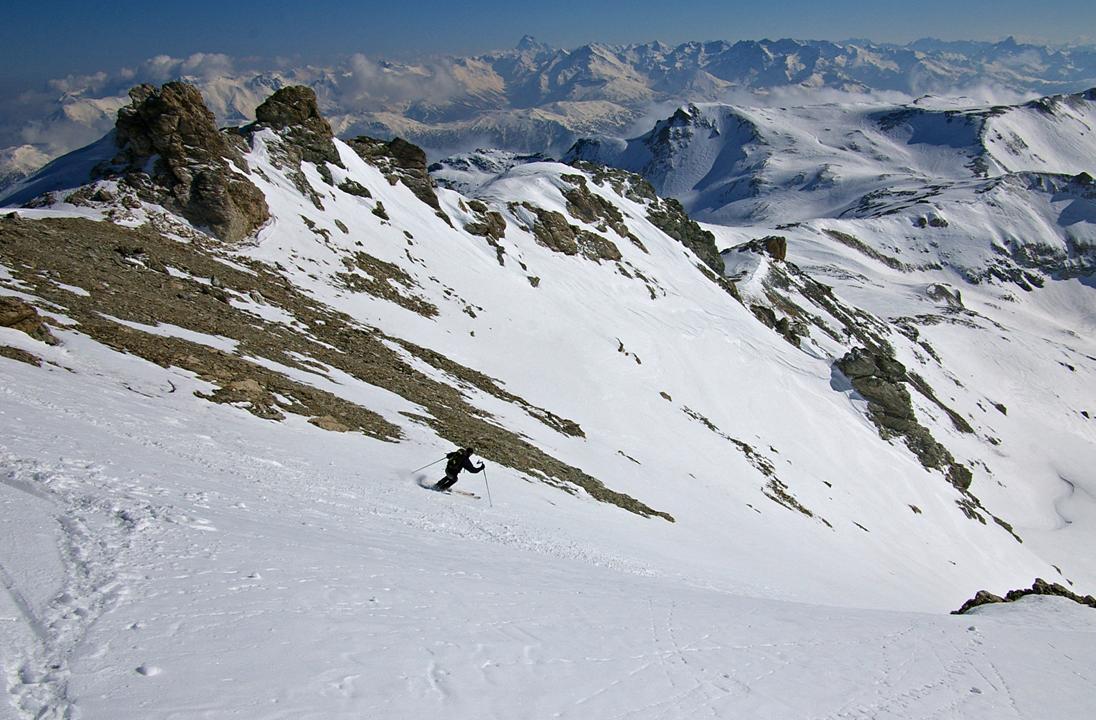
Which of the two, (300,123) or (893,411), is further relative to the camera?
(893,411)

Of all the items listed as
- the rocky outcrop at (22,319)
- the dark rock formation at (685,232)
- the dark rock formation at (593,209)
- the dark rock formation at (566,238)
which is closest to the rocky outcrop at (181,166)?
the rocky outcrop at (22,319)

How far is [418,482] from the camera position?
14.2 meters

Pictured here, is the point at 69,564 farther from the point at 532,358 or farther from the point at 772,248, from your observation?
the point at 772,248

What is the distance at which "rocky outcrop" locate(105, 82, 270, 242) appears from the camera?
2691cm

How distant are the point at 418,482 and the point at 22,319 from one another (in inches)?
350

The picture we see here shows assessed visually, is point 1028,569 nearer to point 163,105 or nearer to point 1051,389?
point 163,105

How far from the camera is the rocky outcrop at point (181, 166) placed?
2691 cm

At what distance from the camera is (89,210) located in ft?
78.9

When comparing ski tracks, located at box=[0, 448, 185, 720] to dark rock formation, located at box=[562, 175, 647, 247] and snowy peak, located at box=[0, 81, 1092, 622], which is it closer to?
snowy peak, located at box=[0, 81, 1092, 622]

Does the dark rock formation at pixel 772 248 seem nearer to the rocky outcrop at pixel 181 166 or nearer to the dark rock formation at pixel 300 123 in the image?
the dark rock formation at pixel 300 123

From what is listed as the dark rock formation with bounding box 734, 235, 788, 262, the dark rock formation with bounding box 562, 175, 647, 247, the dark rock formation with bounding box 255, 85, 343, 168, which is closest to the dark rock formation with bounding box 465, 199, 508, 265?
the dark rock formation with bounding box 255, 85, 343, 168

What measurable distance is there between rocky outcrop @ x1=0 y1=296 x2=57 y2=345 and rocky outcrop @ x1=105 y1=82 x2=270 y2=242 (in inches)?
579

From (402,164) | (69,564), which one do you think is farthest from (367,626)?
(402,164)

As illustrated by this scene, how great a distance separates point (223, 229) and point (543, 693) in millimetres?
26927
